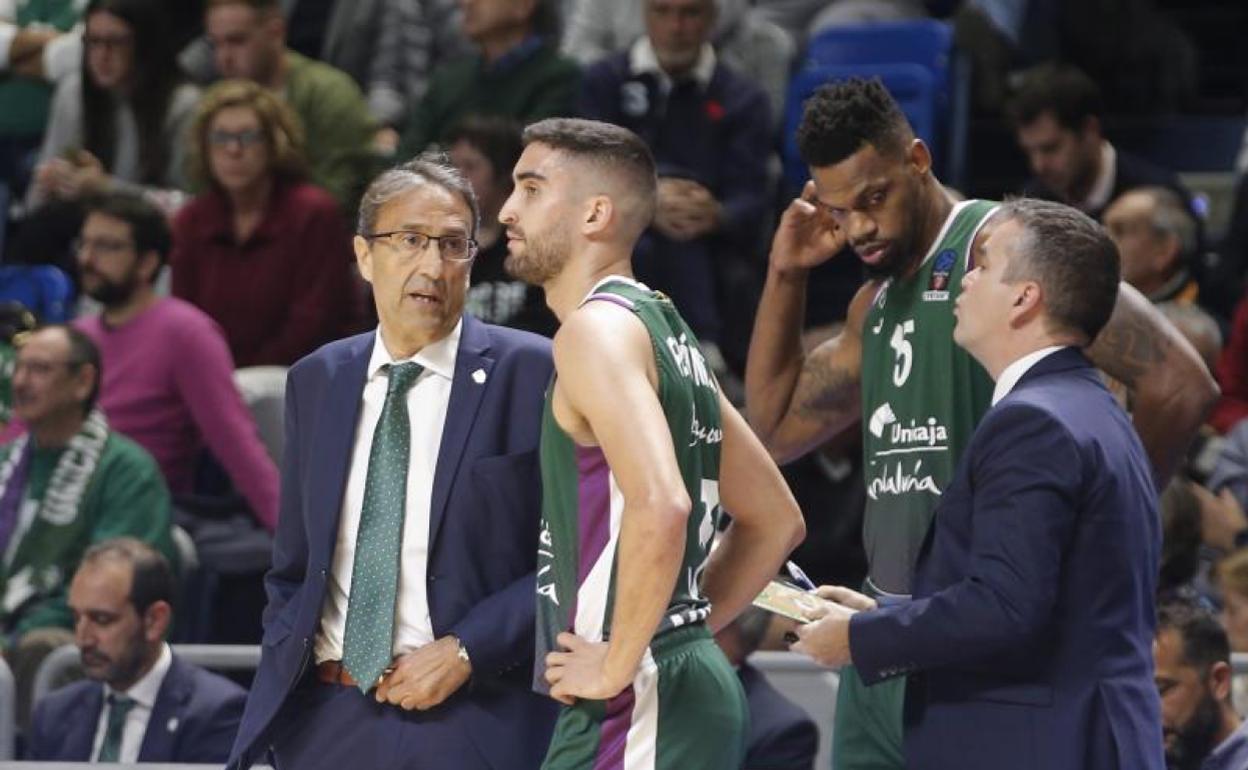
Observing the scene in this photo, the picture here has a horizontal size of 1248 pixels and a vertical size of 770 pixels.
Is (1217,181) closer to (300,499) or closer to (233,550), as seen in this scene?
(233,550)

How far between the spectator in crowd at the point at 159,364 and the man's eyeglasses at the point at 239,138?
0.42m

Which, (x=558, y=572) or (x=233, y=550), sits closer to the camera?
(x=558, y=572)

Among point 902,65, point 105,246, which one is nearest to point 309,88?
point 105,246

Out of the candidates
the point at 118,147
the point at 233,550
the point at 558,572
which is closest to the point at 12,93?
the point at 118,147

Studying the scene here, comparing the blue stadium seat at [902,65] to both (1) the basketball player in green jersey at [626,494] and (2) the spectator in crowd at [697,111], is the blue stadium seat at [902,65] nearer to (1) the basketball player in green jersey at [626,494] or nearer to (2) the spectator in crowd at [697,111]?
(2) the spectator in crowd at [697,111]

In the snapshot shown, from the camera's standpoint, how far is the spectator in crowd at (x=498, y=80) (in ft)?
29.6

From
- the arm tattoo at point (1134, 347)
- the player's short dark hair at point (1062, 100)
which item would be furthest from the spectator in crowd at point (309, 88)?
the arm tattoo at point (1134, 347)

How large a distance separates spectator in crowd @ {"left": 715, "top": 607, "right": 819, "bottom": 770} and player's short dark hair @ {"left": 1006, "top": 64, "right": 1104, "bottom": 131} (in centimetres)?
266

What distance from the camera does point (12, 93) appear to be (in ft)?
33.9

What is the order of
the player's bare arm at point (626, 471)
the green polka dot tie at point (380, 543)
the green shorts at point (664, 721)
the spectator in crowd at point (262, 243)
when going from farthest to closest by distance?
the spectator in crowd at point (262, 243)
the green polka dot tie at point (380, 543)
the green shorts at point (664, 721)
the player's bare arm at point (626, 471)

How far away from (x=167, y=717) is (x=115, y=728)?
0.71 ft

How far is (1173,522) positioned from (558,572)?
340 cm

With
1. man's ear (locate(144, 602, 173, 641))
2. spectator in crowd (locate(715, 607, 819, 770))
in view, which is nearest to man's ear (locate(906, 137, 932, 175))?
spectator in crowd (locate(715, 607, 819, 770))

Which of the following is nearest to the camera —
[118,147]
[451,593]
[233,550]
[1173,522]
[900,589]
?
[451,593]
